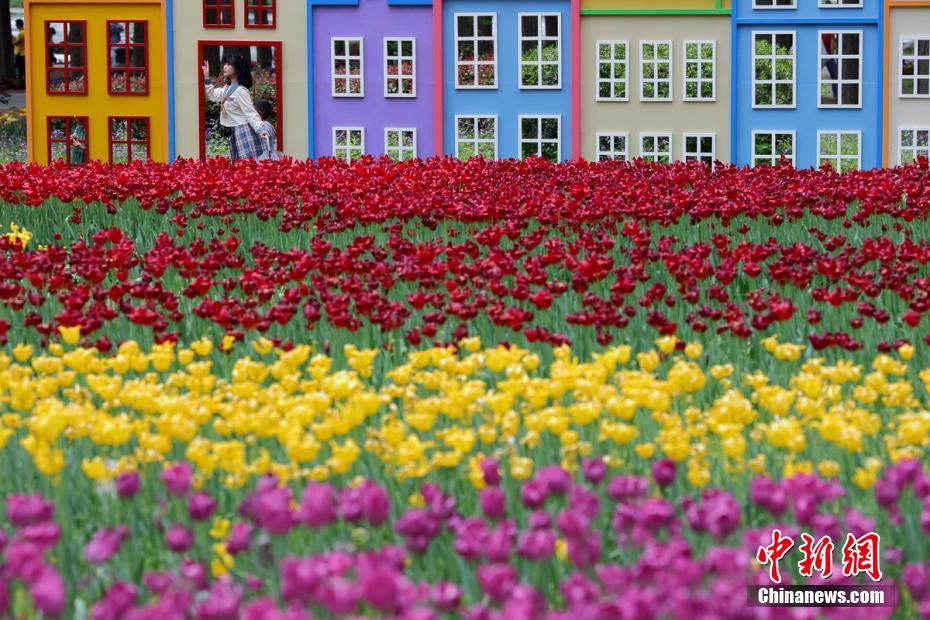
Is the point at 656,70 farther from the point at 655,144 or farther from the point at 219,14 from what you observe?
the point at 219,14

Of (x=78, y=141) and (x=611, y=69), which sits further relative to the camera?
(x=78, y=141)

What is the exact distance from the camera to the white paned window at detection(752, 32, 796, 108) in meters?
23.4

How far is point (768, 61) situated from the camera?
23453 millimetres

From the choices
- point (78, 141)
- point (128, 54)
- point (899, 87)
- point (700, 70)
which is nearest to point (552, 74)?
point (700, 70)

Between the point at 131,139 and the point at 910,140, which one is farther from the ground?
the point at 131,139

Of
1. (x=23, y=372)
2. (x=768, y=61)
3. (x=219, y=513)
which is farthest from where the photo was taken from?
(x=768, y=61)

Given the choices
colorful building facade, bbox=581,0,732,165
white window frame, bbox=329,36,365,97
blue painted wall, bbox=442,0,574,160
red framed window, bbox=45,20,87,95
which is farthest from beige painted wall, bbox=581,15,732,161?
red framed window, bbox=45,20,87,95

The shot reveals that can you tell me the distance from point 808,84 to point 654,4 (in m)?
2.55

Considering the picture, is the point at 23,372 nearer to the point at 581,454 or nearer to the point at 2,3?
the point at 581,454

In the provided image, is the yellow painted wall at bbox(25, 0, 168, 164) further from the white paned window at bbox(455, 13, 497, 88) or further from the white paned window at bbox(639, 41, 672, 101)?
the white paned window at bbox(639, 41, 672, 101)

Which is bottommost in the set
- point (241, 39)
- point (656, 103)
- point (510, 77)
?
point (656, 103)

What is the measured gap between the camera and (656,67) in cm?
2338

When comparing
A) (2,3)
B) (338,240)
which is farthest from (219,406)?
(2,3)

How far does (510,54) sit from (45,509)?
20.5 m
